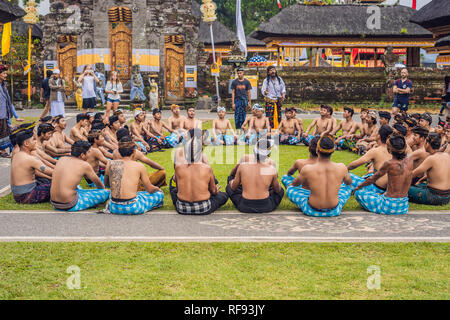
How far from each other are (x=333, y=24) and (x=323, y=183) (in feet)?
89.4

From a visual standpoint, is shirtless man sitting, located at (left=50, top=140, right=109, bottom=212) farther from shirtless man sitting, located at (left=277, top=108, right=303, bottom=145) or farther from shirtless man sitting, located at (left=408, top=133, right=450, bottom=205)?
shirtless man sitting, located at (left=277, top=108, right=303, bottom=145)

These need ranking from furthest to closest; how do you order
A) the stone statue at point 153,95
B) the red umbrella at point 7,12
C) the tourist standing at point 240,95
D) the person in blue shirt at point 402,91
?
the stone statue at point 153,95 → the person in blue shirt at point 402,91 → the red umbrella at point 7,12 → the tourist standing at point 240,95

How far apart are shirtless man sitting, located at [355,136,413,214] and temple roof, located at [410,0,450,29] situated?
9307 mm

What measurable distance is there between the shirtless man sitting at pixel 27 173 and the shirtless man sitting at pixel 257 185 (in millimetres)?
2928

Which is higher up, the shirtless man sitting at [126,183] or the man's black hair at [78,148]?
the man's black hair at [78,148]

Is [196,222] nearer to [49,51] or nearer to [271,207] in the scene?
[271,207]

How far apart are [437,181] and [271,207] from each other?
2579mm

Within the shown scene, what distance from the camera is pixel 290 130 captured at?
559 inches

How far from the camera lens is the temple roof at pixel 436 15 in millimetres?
14577

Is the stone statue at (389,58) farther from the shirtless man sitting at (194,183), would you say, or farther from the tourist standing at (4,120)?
the shirtless man sitting at (194,183)

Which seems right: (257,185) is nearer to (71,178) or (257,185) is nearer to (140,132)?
(71,178)

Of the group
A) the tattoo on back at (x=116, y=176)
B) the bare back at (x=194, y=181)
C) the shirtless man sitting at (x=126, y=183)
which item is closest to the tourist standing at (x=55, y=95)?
the shirtless man sitting at (x=126, y=183)

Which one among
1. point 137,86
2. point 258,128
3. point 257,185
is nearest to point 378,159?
point 257,185

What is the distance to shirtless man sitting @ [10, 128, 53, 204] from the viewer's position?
7293 mm
